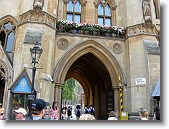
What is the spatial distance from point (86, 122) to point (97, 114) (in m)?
16.2

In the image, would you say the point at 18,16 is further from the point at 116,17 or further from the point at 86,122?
the point at 86,122

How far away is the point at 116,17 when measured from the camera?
1447 centimetres

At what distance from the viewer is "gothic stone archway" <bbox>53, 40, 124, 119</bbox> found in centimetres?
1249

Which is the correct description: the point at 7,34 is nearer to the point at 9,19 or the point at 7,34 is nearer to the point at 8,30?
the point at 8,30

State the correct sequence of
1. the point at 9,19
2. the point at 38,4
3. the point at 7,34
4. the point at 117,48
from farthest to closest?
1. the point at 117,48
2. the point at 9,19
3. the point at 7,34
4. the point at 38,4

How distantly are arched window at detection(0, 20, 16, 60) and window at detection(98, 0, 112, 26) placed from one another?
6193 millimetres

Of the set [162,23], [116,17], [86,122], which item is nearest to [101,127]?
[86,122]

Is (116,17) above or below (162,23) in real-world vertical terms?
above

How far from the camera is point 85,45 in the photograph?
1297 cm

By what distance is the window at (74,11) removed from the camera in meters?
14.2

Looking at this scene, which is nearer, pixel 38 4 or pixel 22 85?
pixel 22 85

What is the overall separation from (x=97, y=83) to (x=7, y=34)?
30.4ft

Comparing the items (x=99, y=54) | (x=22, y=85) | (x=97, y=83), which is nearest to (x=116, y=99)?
(x=99, y=54)

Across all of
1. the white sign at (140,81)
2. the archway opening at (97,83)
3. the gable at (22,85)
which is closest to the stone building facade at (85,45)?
the white sign at (140,81)
